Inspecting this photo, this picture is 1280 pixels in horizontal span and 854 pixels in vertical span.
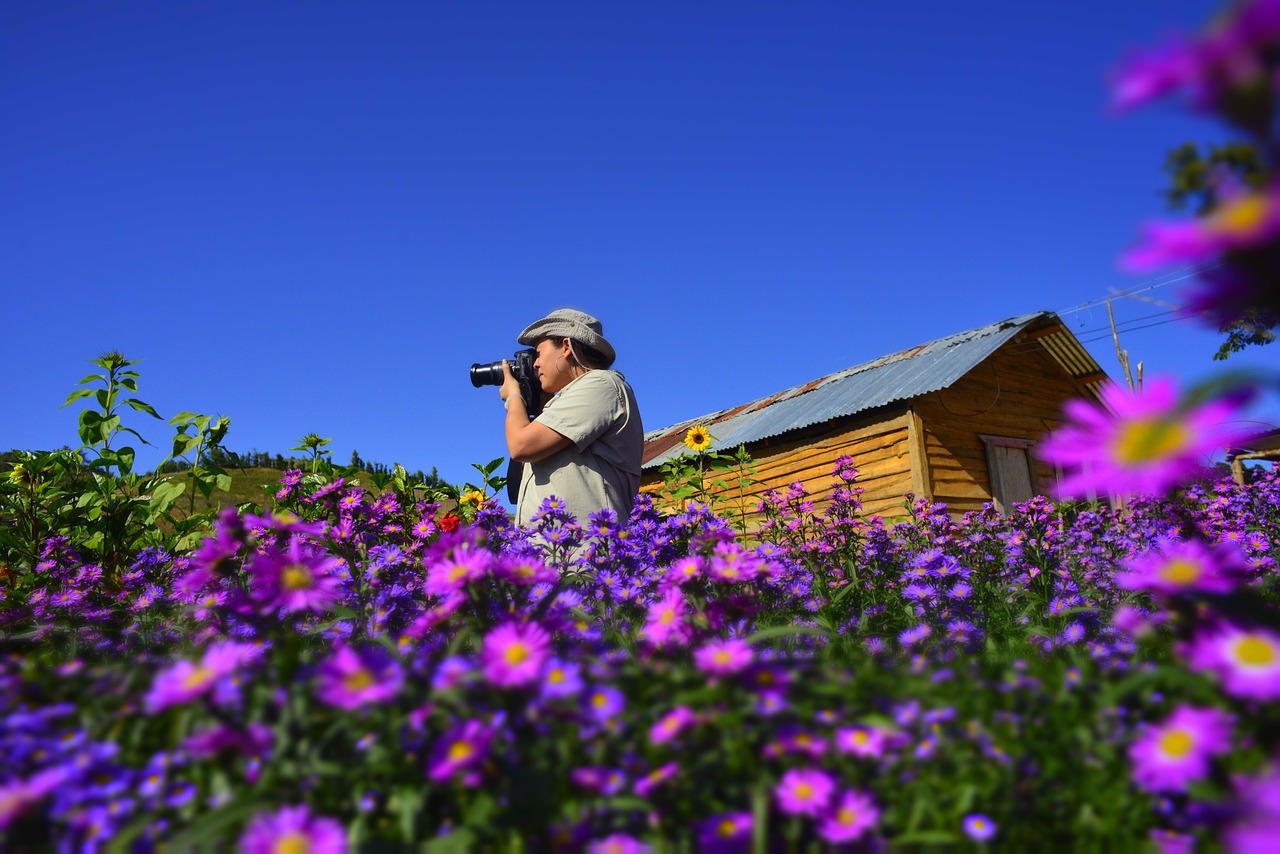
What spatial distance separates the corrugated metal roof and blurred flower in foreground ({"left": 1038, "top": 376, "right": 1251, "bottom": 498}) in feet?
34.2

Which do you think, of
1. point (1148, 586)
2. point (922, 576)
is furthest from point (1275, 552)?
point (1148, 586)

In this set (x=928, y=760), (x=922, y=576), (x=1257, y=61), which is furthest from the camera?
(x=922, y=576)

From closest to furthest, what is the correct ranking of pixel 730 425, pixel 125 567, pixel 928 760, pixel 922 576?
pixel 928 760, pixel 922 576, pixel 125 567, pixel 730 425

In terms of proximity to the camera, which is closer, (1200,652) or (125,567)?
(1200,652)

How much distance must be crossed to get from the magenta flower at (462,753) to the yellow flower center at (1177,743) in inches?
31.8

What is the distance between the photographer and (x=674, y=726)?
1.08 m

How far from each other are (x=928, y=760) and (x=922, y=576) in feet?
8.38

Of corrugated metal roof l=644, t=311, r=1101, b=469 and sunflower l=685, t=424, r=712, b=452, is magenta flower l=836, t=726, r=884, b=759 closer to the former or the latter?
sunflower l=685, t=424, r=712, b=452

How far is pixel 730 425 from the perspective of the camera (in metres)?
16.0

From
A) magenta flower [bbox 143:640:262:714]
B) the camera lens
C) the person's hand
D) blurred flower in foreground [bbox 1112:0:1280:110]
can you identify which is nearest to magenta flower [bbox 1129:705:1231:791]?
blurred flower in foreground [bbox 1112:0:1280:110]

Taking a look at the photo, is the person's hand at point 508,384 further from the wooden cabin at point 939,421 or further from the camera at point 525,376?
the wooden cabin at point 939,421

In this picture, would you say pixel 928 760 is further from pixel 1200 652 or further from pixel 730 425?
pixel 730 425

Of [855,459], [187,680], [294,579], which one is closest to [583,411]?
[294,579]

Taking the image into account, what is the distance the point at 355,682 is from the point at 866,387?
1260cm
